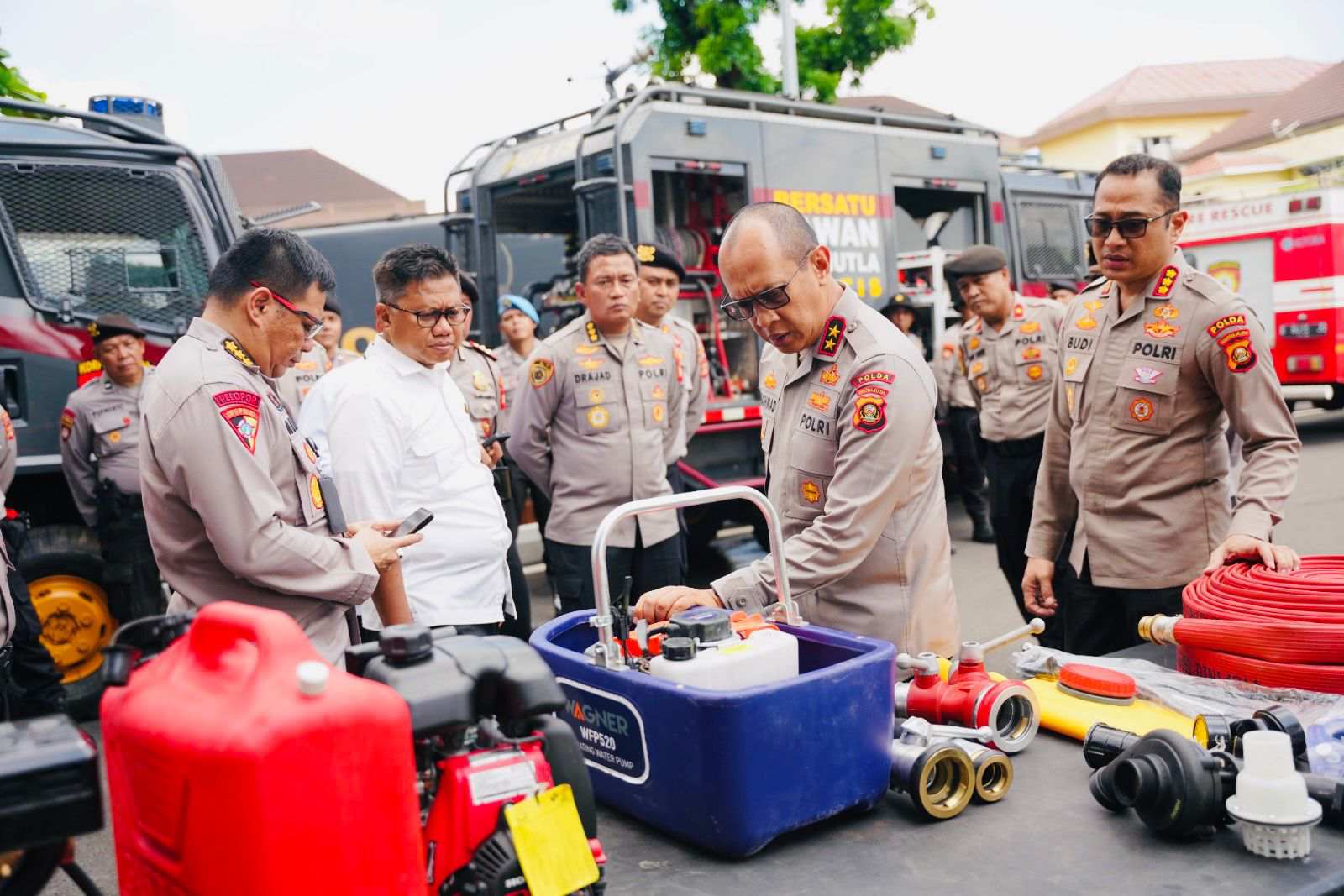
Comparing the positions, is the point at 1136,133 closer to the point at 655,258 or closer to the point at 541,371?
the point at 655,258

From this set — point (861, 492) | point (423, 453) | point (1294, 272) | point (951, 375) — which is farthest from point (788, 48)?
point (861, 492)

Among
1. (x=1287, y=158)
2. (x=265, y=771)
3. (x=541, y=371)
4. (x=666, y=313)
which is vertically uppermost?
(x=1287, y=158)

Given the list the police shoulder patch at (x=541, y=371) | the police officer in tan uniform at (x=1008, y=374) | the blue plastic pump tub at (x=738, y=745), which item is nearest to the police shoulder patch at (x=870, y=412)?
the blue plastic pump tub at (x=738, y=745)

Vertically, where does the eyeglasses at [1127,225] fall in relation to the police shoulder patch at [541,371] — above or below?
above

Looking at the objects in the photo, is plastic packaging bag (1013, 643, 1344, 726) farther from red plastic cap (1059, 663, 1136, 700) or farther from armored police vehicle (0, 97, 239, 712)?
armored police vehicle (0, 97, 239, 712)

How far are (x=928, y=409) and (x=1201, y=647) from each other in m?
0.72

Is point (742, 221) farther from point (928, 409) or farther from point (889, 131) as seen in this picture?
point (889, 131)

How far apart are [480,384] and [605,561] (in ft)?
14.1

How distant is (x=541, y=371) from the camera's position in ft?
15.9

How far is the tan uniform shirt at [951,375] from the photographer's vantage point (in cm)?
813

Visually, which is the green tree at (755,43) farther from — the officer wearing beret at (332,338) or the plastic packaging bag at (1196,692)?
the plastic packaging bag at (1196,692)

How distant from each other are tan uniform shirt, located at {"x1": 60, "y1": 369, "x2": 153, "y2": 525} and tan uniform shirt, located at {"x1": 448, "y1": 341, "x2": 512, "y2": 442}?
162 cm

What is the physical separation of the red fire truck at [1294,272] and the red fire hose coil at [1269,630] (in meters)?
11.5

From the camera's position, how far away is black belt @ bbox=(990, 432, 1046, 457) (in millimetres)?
5871
